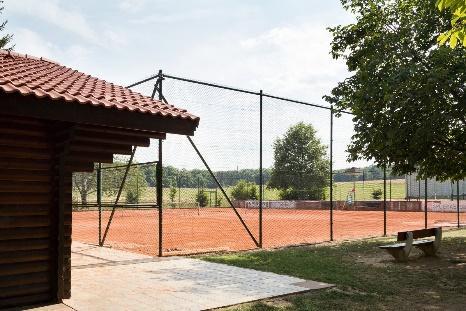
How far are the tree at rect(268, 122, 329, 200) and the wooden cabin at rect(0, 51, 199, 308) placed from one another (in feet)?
106

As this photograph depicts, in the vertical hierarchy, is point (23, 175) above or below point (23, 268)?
above

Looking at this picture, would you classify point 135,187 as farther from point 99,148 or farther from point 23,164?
point 23,164

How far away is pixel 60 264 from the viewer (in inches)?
233

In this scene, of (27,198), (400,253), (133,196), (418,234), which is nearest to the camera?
(27,198)

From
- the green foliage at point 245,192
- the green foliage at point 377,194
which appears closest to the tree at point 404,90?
the green foliage at point 245,192

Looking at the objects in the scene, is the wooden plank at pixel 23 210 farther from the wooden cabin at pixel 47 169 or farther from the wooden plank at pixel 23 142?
the wooden plank at pixel 23 142

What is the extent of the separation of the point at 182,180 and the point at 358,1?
21663 millimetres

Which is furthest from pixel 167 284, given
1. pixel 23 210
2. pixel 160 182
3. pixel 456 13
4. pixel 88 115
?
pixel 456 13

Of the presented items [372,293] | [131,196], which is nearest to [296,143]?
[131,196]

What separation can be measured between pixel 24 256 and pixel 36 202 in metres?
0.67

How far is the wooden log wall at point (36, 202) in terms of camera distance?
18.3 feet

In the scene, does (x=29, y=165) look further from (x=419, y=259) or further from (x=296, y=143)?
(x=296, y=143)

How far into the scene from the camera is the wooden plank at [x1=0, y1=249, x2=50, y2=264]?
557 cm

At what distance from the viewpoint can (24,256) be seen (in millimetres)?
5727
